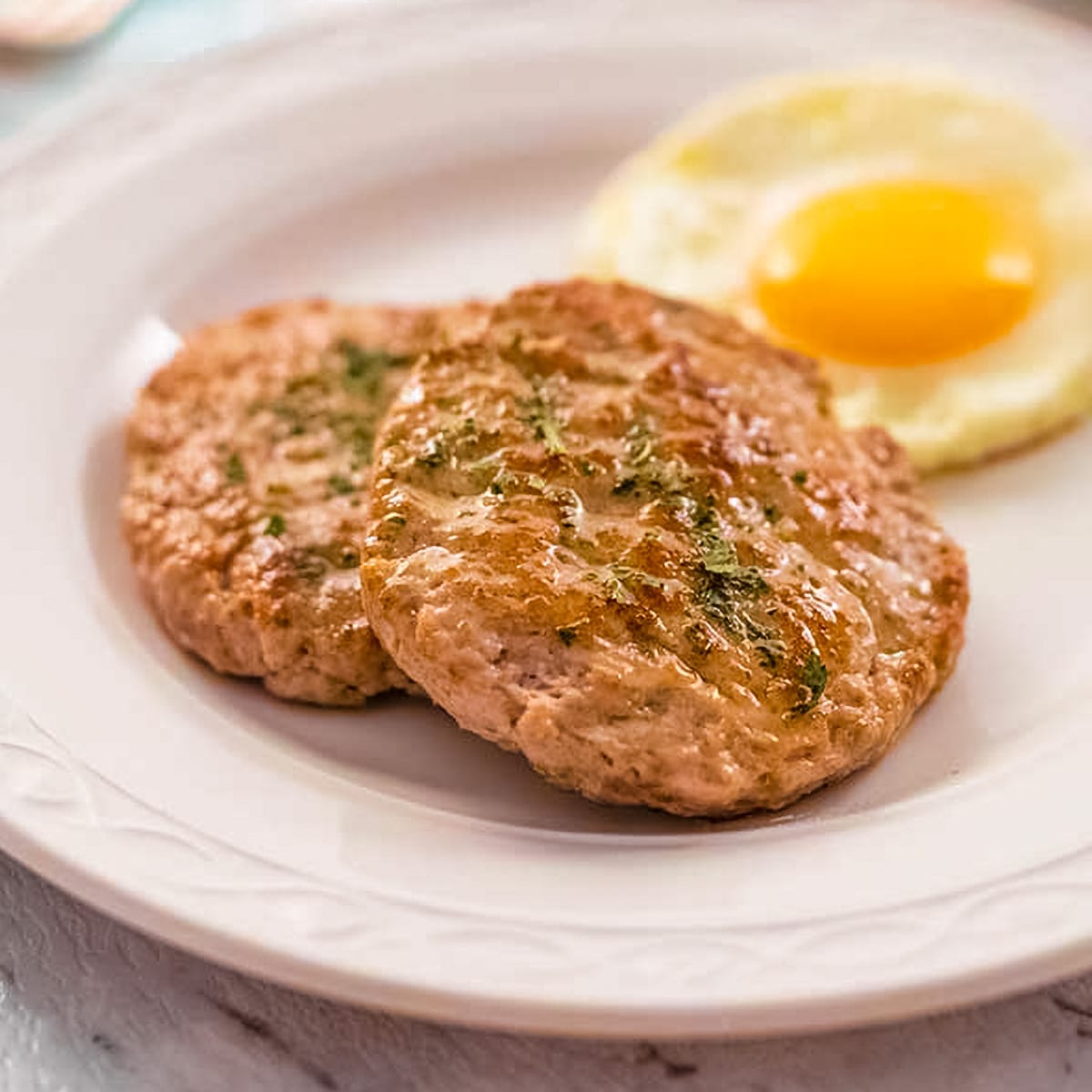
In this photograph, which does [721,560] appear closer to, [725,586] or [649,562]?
[725,586]

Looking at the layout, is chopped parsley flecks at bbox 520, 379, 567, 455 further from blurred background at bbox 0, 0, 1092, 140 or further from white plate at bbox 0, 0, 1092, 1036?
blurred background at bbox 0, 0, 1092, 140

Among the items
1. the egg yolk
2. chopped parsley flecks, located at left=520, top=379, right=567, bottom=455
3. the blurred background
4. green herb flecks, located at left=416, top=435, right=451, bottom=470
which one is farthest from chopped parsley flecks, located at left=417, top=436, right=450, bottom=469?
the blurred background

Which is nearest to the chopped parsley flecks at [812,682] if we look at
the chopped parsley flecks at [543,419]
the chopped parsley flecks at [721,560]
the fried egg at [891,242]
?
the chopped parsley flecks at [721,560]

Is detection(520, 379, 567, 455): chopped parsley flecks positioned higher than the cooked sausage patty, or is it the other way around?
detection(520, 379, 567, 455): chopped parsley flecks

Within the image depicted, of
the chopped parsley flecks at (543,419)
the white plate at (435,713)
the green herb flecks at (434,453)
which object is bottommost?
the white plate at (435,713)

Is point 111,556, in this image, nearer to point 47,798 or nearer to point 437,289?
point 47,798

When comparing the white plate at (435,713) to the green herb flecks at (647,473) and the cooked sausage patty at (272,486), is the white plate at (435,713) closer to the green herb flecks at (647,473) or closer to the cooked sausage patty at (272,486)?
the cooked sausage patty at (272,486)

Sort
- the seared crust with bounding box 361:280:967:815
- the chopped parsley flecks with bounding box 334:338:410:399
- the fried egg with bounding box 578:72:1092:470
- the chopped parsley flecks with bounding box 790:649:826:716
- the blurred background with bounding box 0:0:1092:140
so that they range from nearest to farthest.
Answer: the seared crust with bounding box 361:280:967:815, the chopped parsley flecks with bounding box 790:649:826:716, the chopped parsley flecks with bounding box 334:338:410:399, the fried egg with bounding box 578:72:1092:470, the blurred background with bounding box 0:0:1092:140
